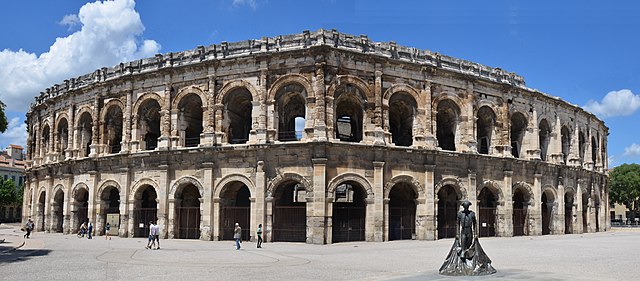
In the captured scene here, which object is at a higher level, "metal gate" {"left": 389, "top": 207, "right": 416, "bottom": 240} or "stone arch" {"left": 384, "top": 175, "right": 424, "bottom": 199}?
"stone arch" {"left": 384, "top": 175, "right": 424, "bottom": 199}

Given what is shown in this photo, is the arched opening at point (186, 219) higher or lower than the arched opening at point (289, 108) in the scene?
lower

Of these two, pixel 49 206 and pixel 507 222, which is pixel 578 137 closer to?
pixel 507 222

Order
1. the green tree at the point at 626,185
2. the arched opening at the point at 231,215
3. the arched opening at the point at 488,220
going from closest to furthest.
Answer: the arched opening at the point at 231,215, the arched opening at the point at 488,220, the green tree at the point at 626,185

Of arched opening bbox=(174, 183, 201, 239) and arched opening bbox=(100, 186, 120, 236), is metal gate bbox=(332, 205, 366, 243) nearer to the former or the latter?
arched opening bbox=(174, 183, 201, 239)

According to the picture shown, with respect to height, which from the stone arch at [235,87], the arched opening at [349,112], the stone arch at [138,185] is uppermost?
the stone arch at [235,87]

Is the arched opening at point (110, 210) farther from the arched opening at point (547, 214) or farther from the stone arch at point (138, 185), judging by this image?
the arched opening at point (547, 214)

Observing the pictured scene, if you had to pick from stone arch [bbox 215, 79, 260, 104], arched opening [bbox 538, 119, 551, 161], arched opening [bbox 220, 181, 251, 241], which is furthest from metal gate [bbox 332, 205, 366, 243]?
arched opening [bbox 538, 119, 551, 161]

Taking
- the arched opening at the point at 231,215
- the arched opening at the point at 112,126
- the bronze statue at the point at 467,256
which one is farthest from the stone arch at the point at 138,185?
the bronze statue at the point at 467,256

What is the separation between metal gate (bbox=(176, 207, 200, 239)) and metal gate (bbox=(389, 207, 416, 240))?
348 inches

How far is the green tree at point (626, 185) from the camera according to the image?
168 ft

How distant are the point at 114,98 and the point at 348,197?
1324 cm

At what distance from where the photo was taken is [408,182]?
2416 centimetres

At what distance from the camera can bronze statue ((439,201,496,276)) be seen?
453 inches

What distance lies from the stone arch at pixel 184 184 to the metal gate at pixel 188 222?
86 centimetres
